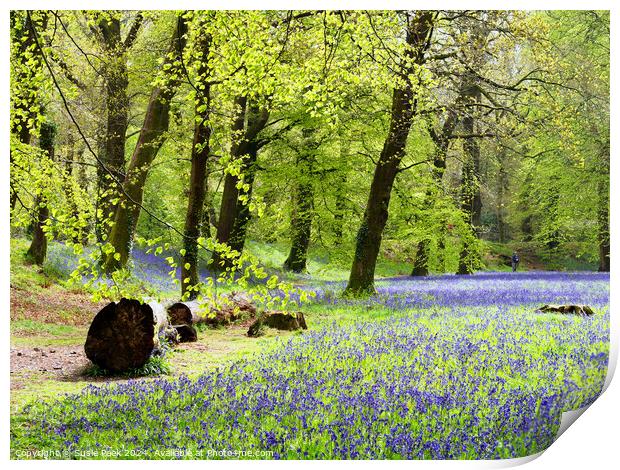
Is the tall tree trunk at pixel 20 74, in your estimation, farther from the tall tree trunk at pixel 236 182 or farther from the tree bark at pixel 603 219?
the tree bark at pixel 603 219

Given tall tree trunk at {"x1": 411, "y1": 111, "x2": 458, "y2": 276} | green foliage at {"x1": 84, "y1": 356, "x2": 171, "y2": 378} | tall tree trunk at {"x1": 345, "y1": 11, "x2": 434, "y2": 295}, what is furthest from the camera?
tall tree trunk at {"x1": 345, "y1": 11, "x2": 434, "y2": 295}

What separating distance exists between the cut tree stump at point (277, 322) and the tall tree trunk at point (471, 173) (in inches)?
122

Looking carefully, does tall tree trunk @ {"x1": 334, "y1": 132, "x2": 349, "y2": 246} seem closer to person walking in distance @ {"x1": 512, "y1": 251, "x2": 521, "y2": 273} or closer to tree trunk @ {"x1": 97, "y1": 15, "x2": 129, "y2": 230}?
→ person walking in distance @ {"x1": 512, "y1": 251, "x2": 521, "y2": 273}

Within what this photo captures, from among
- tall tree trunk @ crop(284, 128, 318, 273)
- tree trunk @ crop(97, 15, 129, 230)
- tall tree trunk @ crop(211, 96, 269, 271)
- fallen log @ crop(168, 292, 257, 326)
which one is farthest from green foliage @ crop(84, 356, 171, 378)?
tall tree trunk @ crop(284, 128, 318, 273)

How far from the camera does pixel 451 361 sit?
19.7 ft

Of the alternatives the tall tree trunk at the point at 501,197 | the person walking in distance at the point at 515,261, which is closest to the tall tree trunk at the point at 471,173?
the tall tree trunk at the point at 501,197

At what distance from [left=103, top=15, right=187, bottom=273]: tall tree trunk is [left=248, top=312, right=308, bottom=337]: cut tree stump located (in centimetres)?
186

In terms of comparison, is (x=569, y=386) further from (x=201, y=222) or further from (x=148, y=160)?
(x=148, y=160)

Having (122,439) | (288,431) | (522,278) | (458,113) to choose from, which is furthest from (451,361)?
(458,113)

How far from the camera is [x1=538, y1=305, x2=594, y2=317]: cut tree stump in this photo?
300 inches

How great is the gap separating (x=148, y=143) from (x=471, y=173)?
4.88 meters

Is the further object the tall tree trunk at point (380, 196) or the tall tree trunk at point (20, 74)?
the tall tree trunk at point (380, 196)

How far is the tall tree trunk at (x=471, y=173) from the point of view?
9.49 meters
